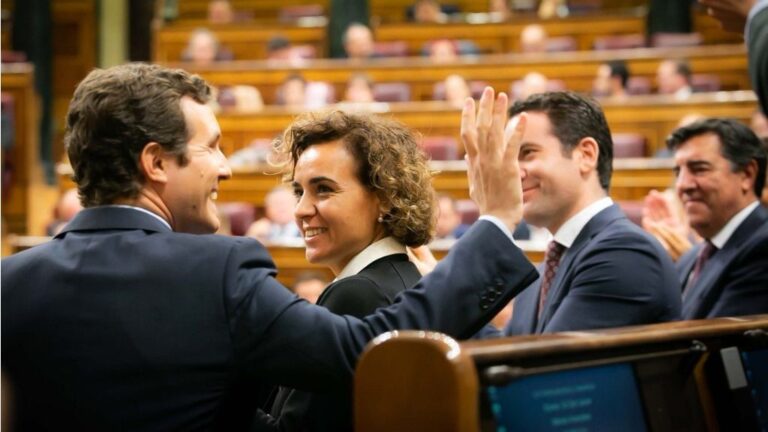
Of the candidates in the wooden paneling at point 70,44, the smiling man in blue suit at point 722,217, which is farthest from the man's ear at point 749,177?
the wooden paneling at point 70,44

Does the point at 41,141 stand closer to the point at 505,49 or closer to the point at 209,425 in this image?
the point at 505,49

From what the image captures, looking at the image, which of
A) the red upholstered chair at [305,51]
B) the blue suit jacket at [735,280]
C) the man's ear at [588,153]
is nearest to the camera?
the man's ear at [588,153]

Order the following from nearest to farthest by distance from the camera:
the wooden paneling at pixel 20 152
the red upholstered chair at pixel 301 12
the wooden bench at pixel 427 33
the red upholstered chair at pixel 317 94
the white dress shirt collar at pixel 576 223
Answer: the white dress shirt collar at pixel 576 223 → the red upholstered chair at pixel 317 94 → the wooden paneling at pixel 20 152 → the wooden bench at pixel 427 33 → the red upholstered chair at pixel 301 12

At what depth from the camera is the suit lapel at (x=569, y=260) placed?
2.53 metres

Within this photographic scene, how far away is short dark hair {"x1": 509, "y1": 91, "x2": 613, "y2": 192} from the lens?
9.23ft

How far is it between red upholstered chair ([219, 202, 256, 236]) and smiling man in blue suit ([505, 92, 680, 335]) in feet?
13.7

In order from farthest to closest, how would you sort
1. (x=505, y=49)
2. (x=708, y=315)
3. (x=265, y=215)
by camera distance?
(x=505, y=49) → (x=265, y=215) → (x=708, y=315)

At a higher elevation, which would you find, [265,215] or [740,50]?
[740,50]

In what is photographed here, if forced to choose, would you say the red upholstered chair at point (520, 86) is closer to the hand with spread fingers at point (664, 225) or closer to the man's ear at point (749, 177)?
the hand with spread fingers at point (664, 225)

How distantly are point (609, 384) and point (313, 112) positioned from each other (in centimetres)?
90

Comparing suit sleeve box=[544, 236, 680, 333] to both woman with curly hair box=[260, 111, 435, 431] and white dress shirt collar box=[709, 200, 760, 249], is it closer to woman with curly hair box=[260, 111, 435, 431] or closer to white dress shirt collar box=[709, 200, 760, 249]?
woman with curly hair box=[260, 111, 435, 431]

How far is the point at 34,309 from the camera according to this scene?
158cm

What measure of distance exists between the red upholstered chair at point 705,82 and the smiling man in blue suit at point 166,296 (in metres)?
7.14

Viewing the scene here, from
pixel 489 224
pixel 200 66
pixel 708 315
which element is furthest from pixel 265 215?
pixel 489 224
